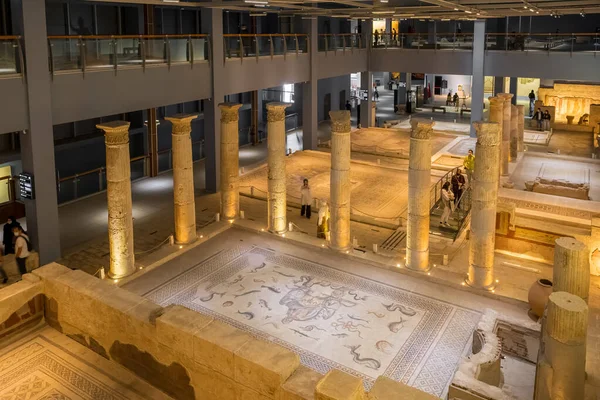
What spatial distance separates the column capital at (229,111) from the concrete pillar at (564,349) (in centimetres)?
929

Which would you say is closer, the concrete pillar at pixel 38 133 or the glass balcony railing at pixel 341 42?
the concrete pillar at pixel 38 133

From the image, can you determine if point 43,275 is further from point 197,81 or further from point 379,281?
point 197,81

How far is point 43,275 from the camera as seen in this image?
28.1 feet

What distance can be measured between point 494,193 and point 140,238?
8918 millimetres

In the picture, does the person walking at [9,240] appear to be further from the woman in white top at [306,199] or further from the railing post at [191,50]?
the woman in white top at [306,199]

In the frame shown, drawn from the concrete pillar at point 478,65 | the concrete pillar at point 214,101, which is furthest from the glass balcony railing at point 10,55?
the concrete pillar at point 478,65

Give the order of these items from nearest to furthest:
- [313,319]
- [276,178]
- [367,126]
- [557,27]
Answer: [313,319] < [276,178] < [367,126] < [557,27]

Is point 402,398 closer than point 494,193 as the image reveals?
Yes

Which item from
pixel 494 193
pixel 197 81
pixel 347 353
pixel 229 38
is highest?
pixel 229 38

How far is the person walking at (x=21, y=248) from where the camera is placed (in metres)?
11.8

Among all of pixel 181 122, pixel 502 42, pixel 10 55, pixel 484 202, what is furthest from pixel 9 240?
pixel 502 42

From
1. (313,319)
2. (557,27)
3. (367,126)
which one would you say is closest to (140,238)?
(313,319)

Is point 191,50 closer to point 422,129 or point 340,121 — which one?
point 340,121

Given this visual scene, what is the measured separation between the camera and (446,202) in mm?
15250
